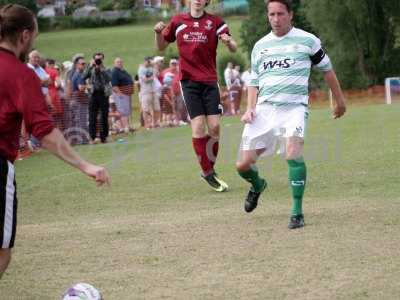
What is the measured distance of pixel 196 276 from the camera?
22.1 feet

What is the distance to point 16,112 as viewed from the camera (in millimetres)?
5402

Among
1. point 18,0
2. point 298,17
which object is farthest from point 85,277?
point 298,17

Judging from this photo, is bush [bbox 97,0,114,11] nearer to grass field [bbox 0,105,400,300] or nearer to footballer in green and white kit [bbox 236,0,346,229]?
grass field [bbox 0,105,400,300]

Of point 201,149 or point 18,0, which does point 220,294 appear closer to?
point 201,149

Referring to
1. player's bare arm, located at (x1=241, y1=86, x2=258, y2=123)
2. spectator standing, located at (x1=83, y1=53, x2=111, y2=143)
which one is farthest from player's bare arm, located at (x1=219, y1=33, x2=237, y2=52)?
spectator standing, located at (x1=83, y1=53, x2=111, y2=143)

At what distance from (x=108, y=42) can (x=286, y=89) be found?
62.1m

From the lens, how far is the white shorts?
8609 mm

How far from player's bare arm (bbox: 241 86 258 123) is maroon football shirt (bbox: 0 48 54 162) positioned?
3.63 m

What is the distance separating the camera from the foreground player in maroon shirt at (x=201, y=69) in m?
11.3

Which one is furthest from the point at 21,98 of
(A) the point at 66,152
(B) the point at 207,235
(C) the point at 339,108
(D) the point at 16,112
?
(C) the point at 339,108

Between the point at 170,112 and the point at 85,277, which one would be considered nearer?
the point at 85,277

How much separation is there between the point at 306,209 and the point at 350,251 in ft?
7.35

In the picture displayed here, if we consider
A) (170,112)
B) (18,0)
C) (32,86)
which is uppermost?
(32,86)

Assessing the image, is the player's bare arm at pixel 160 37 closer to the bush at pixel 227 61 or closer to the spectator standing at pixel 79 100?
the spectator standing at pixel 79 100
